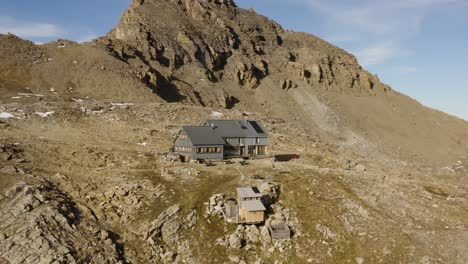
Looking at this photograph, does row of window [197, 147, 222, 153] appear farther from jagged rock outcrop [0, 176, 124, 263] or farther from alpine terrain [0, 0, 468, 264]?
jagged rock outcrop [0, 176, 124, 263]

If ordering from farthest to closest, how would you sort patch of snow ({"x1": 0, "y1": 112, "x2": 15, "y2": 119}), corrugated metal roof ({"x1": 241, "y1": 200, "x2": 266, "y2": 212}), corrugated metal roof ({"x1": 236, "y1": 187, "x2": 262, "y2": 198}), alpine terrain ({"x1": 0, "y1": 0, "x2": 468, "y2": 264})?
patch of snow ({"x1": 0, "y1": 112, "x2": 15, "y2": 119}) → corrugated metal roof ({"x1": 236, "y1": 187, "x2": 262, "y2": 198}) → corrugated metal roof ({"x1": 241, "y1": 200, "x2": 266, "y2": 212}) → alpine terrain ({"x1": 0, "y1": 0, "x2": 468, "y2": 264})

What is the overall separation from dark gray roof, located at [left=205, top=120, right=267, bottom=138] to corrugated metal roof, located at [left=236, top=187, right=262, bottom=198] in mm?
19151

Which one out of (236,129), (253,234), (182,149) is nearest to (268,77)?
(236,129)

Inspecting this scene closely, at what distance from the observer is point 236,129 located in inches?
2608

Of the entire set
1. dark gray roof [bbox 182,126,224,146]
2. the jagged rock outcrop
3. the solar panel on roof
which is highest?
the solar panel on roof

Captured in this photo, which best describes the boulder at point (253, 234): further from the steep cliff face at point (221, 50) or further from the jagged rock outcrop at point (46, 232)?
the steep cliff face at point (221, 50)

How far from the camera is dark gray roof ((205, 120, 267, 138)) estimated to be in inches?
2547

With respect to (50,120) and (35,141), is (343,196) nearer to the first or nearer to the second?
(35,141)

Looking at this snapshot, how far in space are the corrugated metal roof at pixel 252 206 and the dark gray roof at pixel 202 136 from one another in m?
18.5

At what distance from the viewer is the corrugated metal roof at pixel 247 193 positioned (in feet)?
144

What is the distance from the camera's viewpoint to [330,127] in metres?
127

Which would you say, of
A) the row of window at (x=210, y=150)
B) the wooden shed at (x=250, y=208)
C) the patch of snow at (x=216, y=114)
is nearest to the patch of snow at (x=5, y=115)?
the row of window at (x=210, y=150)

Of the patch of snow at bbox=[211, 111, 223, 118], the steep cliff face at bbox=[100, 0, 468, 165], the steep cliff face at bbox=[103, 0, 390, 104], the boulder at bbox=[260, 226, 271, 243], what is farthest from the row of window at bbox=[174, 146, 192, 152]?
the steep cliff face at bbox=[100, 0, 468, 165]

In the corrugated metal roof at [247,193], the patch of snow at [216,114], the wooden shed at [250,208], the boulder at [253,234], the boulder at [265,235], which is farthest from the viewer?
the patch of snow at [216,114]
